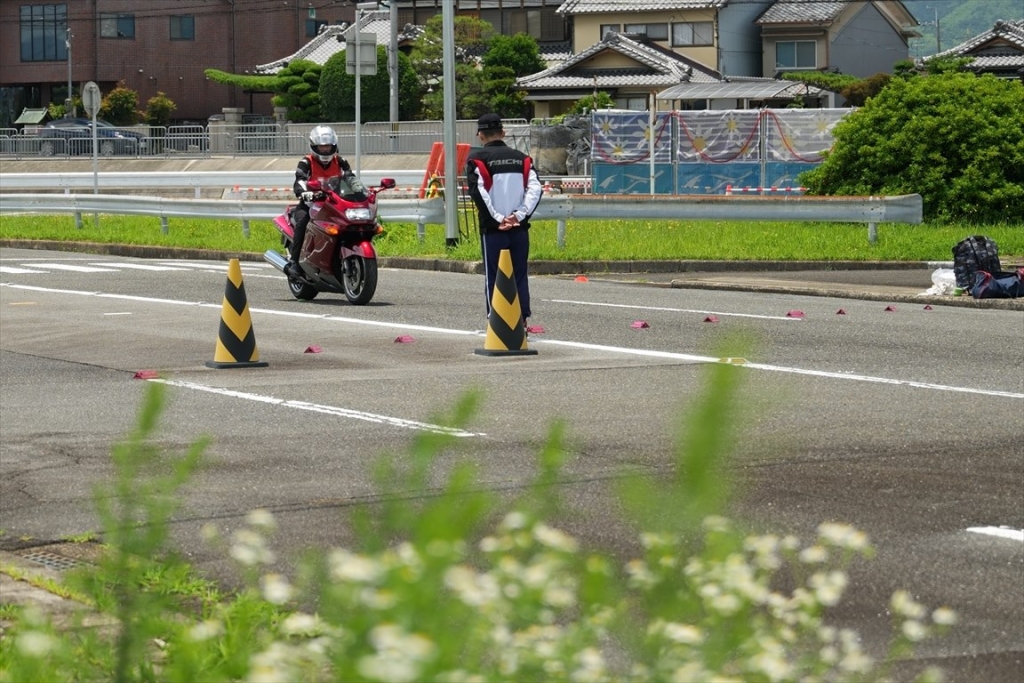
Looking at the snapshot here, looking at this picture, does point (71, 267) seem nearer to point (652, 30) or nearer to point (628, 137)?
point (628, 137)

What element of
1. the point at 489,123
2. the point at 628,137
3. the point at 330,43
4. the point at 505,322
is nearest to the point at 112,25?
the point at 330,43

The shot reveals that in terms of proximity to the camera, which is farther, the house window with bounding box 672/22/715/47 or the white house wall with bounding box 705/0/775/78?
the white house wall with bounding box 705/0/775/78

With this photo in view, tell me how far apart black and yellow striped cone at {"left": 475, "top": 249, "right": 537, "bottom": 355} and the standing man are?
1005 millimetres

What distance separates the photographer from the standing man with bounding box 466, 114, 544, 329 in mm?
13852

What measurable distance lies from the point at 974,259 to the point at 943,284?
0.46 metres

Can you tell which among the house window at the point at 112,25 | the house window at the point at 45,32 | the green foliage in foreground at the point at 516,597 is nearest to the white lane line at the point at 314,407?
the green foliage in foreground at the point at 516,597

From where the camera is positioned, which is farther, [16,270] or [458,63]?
[458,63]

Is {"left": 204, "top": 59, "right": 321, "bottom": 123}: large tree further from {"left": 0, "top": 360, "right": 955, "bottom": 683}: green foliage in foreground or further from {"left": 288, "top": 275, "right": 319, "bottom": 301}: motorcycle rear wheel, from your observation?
{"left": 0, "top": 360, "right": 955, "bottom": 683}: green foliage in foreground

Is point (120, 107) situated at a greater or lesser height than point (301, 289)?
greater

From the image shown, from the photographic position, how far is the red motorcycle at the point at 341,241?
1670cm

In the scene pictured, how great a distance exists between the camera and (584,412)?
9906mm

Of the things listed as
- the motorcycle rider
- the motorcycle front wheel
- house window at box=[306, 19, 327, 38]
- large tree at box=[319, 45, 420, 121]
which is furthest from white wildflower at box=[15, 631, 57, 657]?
house window at box=[306, 19, 327, 38]

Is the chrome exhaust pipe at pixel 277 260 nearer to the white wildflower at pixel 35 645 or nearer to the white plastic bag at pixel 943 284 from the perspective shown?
the white plastic bag at pixel 943 284

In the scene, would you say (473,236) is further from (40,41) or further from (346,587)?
(40,41)
